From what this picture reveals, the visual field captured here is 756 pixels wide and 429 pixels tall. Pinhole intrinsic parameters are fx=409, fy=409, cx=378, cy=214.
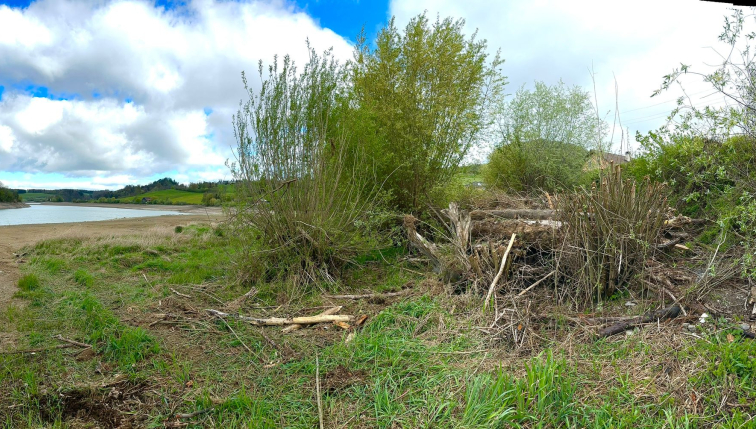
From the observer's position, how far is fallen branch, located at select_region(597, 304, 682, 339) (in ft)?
13.6

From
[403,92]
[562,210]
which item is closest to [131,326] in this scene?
[562,210]

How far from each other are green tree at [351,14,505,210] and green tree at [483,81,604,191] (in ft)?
16.8

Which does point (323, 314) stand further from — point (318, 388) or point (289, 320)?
point (318, 388)

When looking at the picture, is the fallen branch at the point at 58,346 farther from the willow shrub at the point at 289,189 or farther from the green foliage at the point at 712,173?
the green foliage at the point at 712,173

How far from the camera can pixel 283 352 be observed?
432 cm

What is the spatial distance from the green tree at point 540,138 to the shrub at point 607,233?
9.58m

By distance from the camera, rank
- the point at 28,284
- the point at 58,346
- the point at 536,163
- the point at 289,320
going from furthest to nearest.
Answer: the point at 536,163 < the point at 28,284 < the point at 289,320 < the point at 58,346

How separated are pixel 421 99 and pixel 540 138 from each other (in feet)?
23.9

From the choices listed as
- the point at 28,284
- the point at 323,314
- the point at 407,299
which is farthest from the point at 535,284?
the point at 28,284

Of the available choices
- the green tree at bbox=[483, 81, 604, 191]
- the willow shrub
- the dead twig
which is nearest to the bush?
the green tree at bbox=[483, 81, 604, 191]

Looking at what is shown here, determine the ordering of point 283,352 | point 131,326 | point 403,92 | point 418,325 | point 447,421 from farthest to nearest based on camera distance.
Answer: point 403,92
point 131,326
point 418,325
point 283,352
point 447,421

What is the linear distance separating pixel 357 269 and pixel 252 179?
8.21 feet

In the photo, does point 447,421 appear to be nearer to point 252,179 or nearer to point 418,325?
point 418,325

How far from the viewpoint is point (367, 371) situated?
372 cm
